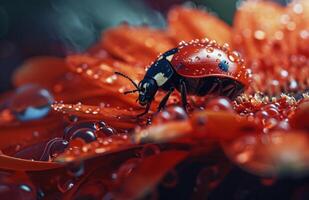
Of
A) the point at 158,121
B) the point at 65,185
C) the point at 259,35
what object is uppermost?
the point at 259,35

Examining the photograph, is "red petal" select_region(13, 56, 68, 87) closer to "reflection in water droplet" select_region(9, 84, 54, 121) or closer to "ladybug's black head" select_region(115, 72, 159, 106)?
"reflection in water droplet" select_region(9, 84, 54, 121)

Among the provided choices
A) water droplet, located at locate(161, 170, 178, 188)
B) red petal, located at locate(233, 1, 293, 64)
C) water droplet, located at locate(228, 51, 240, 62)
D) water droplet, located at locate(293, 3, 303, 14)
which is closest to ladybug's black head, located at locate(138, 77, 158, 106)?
water droplet, located at locate(228, 51, 240, 62)

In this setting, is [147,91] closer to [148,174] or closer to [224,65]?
[224,65]

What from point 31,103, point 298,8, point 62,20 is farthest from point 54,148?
point 62,20

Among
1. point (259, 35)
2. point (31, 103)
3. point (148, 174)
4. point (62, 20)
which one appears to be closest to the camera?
point (148, 174)

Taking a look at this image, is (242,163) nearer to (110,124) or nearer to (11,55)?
(110,124)
